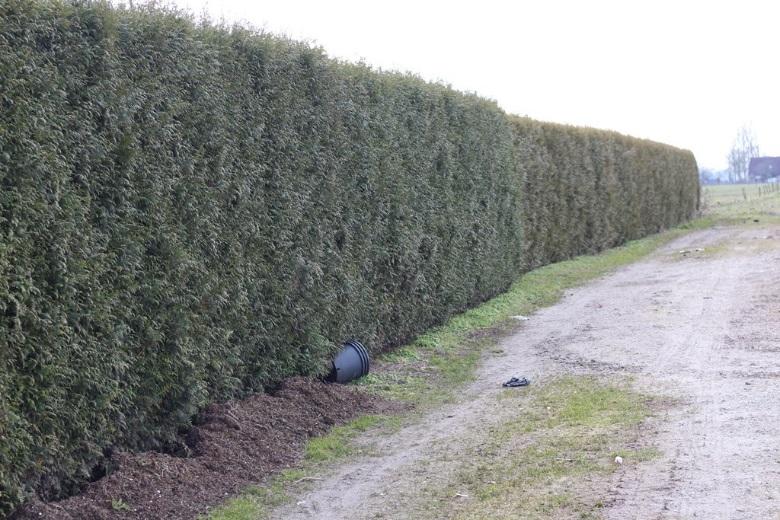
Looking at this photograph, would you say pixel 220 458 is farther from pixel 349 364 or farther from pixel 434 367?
pixel 434 367

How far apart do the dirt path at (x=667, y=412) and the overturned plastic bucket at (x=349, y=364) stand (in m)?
1.21

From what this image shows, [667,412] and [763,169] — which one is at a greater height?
[763,169]

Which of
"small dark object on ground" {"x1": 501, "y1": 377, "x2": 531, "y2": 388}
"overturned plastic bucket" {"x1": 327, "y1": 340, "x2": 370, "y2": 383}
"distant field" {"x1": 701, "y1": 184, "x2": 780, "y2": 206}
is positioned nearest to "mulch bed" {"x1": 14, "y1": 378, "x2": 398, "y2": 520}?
"overturned plastic bucket" {"x1": 327, "y1": 340, "x2": 370, "y2": 383}

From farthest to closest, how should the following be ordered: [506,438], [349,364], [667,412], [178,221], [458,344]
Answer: [458,344]
[349,364]
[667,412]
[506,438]
[178,221]

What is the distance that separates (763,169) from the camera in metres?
105

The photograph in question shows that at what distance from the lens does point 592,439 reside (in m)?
6.51

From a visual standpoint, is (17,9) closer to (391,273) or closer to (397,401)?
(397,401)

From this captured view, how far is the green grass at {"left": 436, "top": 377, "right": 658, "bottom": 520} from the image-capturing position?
5261 millimetres

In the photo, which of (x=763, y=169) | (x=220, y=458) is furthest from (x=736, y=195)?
(x=220, y=458)

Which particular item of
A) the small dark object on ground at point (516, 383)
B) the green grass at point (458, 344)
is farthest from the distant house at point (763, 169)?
the small dark object on ground at point (516, 383)

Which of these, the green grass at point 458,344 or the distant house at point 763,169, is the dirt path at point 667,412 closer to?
the green grass at point 458,344

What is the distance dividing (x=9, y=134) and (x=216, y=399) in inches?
119

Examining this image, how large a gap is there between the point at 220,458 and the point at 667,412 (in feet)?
12.8

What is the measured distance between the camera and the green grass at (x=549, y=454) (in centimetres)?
526
